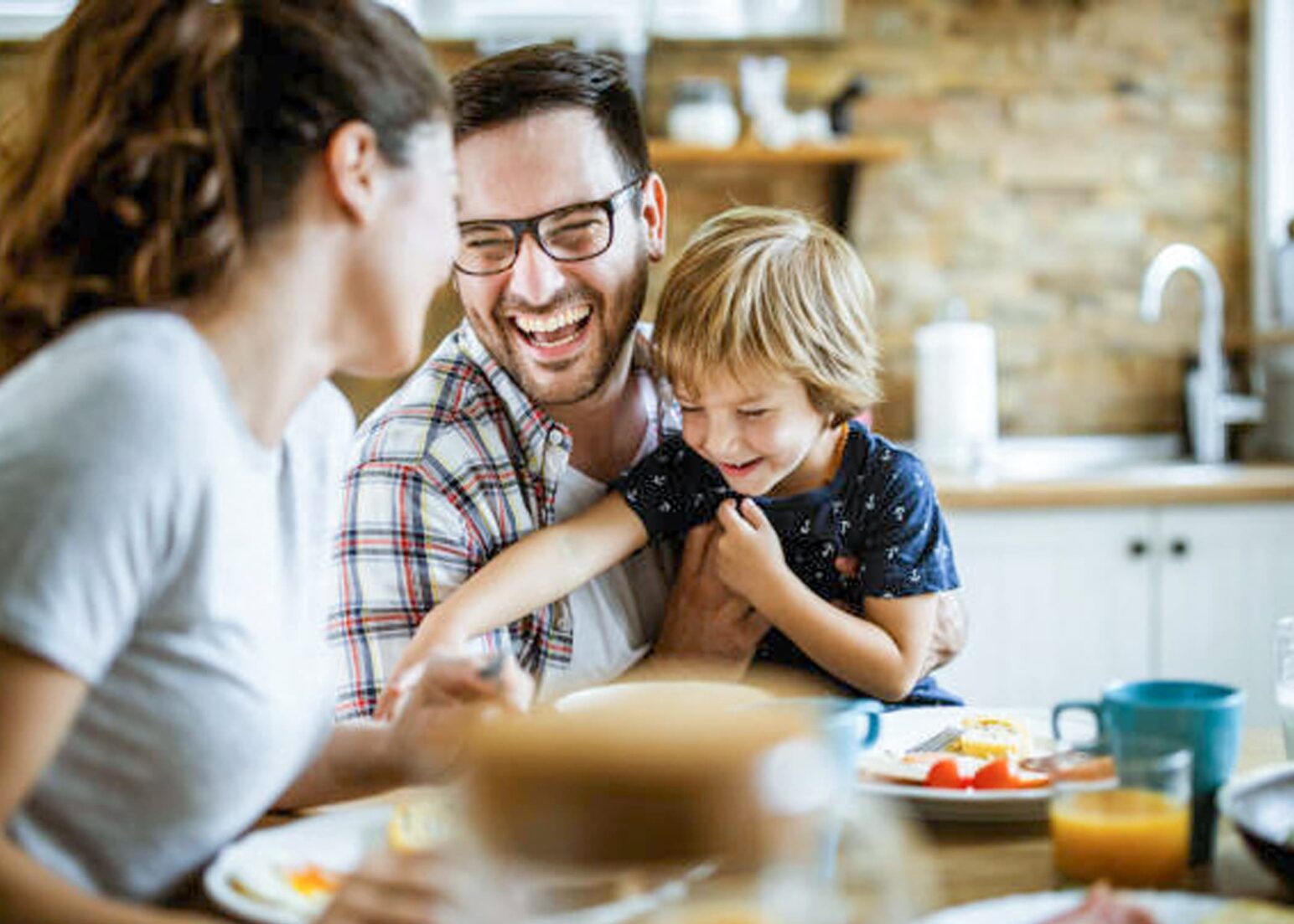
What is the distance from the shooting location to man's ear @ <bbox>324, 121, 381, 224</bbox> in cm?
103

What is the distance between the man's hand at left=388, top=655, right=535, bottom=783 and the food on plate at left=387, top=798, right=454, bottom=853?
0.08 m

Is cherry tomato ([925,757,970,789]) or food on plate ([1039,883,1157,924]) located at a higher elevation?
food on plate ([1039,883,1157,924])

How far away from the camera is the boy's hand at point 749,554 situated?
170 centimetres

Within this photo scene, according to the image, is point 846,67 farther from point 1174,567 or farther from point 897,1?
point 1174,567

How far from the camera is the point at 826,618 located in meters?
1.67

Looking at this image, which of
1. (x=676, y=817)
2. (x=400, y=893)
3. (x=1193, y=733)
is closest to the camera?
(x=676, y=817)

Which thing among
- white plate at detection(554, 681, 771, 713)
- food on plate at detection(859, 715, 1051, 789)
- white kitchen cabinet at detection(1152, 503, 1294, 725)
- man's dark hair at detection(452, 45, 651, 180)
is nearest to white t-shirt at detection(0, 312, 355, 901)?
white plate at detection(554, 681, 771, 713)

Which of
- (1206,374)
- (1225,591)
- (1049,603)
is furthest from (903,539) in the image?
(1206,374)

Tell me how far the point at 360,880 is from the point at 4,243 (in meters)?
0.53

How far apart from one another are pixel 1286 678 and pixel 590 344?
3.10ft

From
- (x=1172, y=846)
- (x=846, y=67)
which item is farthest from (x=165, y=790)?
(x=846, y=67)

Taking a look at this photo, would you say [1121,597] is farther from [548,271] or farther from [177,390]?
[177,390]

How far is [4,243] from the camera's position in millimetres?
1003

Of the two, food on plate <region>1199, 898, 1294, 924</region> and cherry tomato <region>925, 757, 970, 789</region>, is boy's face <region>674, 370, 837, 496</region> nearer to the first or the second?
cherry tomato <region>925, 757, 970, 789</region>
